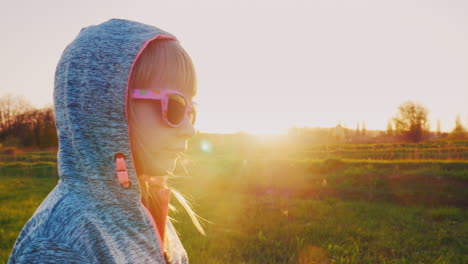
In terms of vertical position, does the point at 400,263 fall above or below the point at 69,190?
below

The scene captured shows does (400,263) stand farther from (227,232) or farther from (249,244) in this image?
(227,232)

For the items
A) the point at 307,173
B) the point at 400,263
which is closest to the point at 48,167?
the point at 307,173

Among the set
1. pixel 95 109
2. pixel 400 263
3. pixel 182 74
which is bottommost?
pixel 400 263

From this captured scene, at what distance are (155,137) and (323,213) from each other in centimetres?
664

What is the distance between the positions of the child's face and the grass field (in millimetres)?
1708

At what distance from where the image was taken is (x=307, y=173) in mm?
12344

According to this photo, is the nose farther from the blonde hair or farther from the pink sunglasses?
the blonde hair

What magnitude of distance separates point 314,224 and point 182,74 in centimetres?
544

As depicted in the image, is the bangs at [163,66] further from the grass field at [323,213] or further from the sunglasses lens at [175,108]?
the grass field at [323,213]

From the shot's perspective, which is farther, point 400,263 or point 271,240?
point 271,240

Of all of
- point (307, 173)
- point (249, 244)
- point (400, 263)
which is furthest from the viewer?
point (307, 173)

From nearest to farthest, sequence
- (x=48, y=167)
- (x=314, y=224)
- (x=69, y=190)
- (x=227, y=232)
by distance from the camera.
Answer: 1. (x=69, y=190)
2. (x=227, y=232)
3. (x=314, y=224)
4. (x=48, y=167)

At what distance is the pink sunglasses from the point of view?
1091 millimetres

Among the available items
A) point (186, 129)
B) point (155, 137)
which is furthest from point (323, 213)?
point (155, 137)
